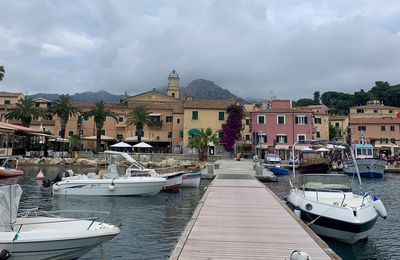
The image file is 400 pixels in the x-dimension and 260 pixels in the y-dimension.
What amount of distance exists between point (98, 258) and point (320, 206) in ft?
25.6

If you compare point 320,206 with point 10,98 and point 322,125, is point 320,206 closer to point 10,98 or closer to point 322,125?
point 322,125

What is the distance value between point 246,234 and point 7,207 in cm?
630

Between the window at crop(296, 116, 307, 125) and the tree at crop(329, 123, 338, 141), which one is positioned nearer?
the window at crop(296, 116, 307, 125)

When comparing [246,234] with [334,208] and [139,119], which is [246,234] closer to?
[334,208]

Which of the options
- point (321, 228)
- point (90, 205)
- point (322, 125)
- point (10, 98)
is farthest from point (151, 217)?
point (10, 98)

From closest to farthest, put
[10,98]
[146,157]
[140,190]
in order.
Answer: [140,190] → [146,157] → [10,98]

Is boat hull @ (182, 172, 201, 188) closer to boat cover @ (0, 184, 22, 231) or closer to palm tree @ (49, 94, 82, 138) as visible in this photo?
boat cover @ (0, 184, 22, 231)

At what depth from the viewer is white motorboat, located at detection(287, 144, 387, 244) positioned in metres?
12.5

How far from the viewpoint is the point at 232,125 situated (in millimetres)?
63469

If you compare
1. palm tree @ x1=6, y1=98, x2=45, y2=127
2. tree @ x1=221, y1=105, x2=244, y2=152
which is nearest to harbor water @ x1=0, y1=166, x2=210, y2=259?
tree @ x1=221, y1=105, x2=244, y2=152

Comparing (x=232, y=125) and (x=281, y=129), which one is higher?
(x=232, y=125)

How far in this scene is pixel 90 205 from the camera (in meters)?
21.8

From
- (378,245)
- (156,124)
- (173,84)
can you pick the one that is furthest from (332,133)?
(378,245)

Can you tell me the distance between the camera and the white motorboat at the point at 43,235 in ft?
28.1
